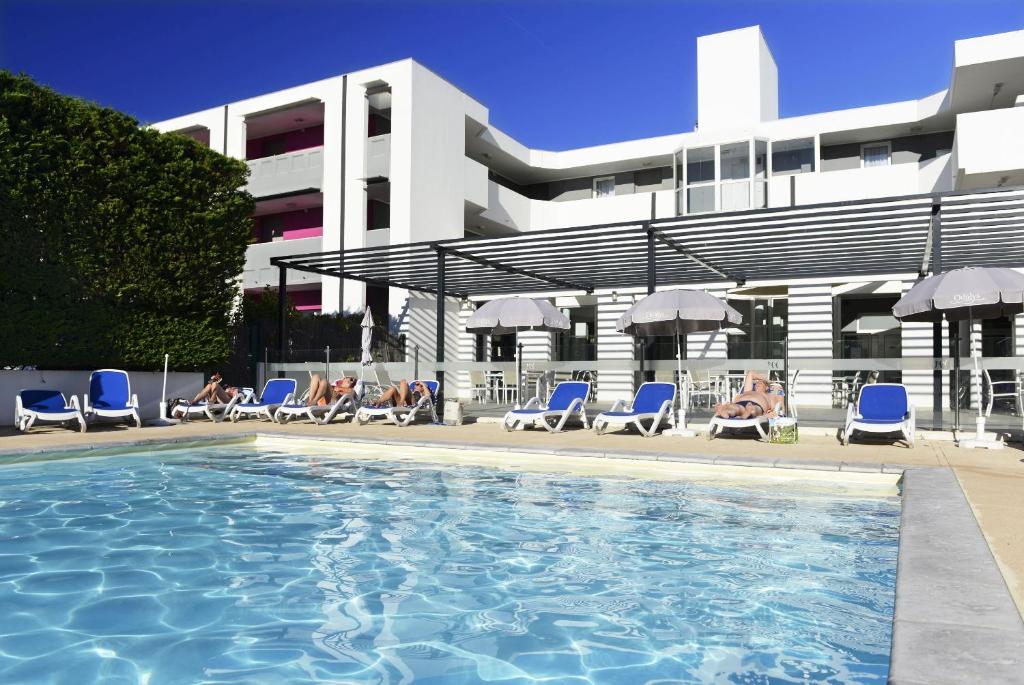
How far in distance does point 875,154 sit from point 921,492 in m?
19.5

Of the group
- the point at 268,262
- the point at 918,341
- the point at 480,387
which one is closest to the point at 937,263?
the point at 918,341

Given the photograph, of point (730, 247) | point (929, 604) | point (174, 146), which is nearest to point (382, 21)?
point (174, 146)

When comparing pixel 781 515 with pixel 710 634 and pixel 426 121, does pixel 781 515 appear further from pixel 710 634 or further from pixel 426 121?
pixel 426 121

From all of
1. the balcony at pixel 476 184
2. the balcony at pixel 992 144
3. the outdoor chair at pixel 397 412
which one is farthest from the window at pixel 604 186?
the outdoor chair at pixel 397 412

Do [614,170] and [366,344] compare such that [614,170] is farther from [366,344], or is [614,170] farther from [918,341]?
[366,344]

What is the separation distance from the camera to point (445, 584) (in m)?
4.29

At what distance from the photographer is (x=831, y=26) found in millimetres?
19219

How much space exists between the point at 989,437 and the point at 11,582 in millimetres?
10070

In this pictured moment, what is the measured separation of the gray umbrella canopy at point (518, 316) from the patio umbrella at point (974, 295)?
5.18m

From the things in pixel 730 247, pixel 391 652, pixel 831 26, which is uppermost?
pixel 831 26

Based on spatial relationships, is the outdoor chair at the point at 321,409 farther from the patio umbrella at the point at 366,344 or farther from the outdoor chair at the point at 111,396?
the outdoor chair at the point at 111,396

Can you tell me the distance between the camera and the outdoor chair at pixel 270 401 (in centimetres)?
1315

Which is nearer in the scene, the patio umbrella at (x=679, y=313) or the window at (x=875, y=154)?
the patio umbrella at (x=679, y=313)

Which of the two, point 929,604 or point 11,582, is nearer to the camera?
point 929,604
